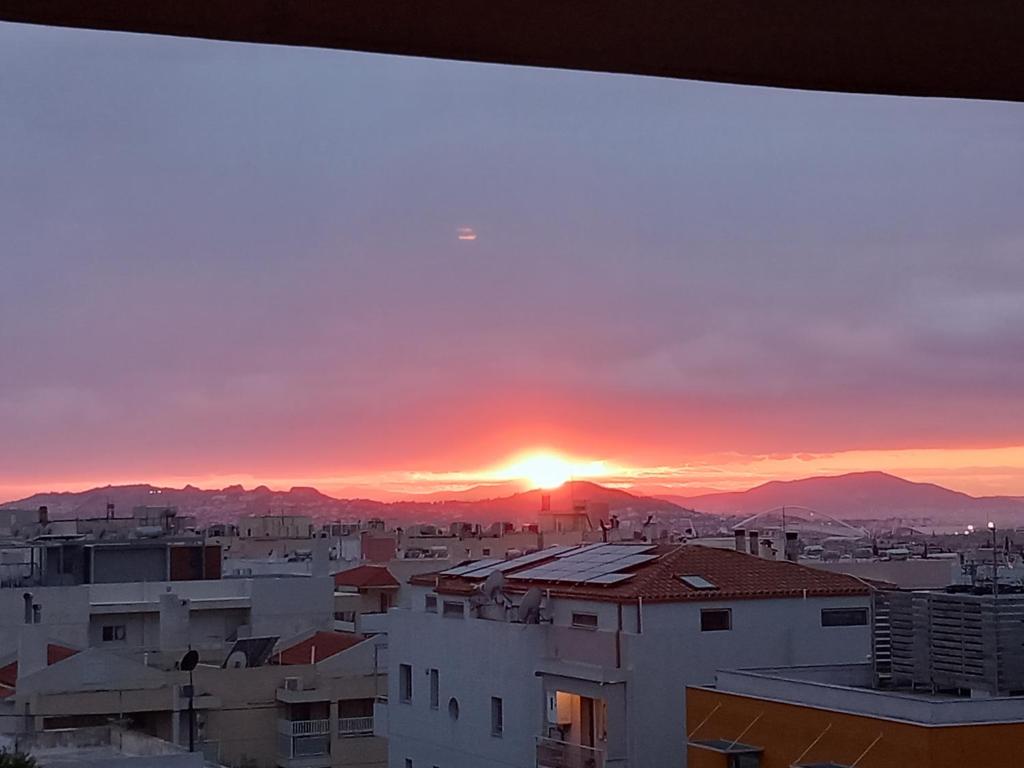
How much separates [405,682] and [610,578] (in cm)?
259

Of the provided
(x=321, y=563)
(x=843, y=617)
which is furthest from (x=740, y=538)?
(x=321, y=563)

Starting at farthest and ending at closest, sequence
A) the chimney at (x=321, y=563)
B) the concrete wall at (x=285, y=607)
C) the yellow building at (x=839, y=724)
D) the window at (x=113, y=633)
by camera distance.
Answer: the chimney at (x=321, y=563) < the concrete wall at (x=285, y=607) < the window at (x=113, y=633) < the yellow building at (x=839, y=724)

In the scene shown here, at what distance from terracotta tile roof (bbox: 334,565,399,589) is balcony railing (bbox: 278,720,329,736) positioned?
242 inches

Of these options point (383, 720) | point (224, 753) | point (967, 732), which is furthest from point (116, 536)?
point (967, 732)

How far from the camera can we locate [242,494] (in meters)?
30.4

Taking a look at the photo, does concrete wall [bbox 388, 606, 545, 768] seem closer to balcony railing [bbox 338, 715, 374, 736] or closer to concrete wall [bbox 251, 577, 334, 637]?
balcony railing [bbox 338, 715, 374, 736]

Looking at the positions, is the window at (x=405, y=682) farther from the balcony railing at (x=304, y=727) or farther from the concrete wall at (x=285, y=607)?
the concrete wall at (x=285, y=607)

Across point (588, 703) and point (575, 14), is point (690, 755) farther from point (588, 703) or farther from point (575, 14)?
point (575, 14)

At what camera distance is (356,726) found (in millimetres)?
12547

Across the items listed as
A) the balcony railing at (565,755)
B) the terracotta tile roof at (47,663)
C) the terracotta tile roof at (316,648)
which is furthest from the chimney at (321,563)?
the balcony railing at (565,755)

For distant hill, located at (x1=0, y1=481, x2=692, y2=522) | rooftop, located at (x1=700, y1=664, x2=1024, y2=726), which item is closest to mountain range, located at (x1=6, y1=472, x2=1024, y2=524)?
distant hill, located at (x1=0, y1=481, x2=692, y2=522)

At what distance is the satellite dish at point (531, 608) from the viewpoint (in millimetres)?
9789

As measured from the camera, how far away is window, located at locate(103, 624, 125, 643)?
14664 millimetres

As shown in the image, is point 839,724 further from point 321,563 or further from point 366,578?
point 321,563
